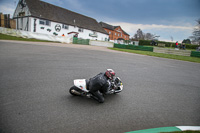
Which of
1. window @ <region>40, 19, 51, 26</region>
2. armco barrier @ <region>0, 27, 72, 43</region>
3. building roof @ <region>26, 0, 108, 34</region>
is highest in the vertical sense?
building roof @ <region>26, 0, 108, 34</region>

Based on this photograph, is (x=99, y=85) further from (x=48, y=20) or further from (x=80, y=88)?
(x=48, y=20)

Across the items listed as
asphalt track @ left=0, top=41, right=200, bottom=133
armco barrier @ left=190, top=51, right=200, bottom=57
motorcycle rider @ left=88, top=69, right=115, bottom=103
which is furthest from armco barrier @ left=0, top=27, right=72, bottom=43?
motorcycle rider @ left=88, top=69, right=115, bottom=103

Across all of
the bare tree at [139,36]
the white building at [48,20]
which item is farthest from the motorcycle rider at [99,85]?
the bare tree at [139,36]

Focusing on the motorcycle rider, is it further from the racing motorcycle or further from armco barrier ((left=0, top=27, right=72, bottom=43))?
armco barrier ((left=0, top=27, right=72, bottom=43))

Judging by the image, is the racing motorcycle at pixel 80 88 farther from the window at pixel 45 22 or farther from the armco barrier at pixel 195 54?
the window at pixel 45 22

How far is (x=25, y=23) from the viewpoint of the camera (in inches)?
1270

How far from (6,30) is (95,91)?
91.0 ft

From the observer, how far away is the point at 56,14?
125 ft

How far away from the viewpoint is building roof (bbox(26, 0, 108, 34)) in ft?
108

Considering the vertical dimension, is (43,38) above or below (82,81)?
above

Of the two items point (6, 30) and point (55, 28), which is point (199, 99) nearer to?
point (6, 30)

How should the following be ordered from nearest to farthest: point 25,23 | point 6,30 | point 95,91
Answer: point 95,91 < point 6,30 < point 25,23

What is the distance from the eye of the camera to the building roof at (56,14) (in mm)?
32903

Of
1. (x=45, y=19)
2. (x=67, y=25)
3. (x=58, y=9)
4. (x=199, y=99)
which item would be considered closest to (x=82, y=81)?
(x=199, y=99)
